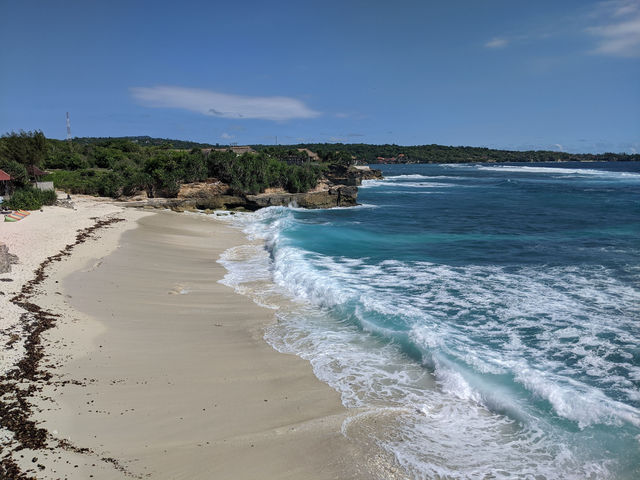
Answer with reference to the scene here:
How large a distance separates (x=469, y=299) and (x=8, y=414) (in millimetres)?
10872

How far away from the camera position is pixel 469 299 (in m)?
12.3

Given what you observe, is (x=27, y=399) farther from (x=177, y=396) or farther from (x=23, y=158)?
(x=23, y=158)

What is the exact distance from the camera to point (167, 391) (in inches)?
274

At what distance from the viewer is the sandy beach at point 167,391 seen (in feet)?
17.3

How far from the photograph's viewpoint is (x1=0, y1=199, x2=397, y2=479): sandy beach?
5.26 metres

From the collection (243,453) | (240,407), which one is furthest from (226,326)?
(243,453)

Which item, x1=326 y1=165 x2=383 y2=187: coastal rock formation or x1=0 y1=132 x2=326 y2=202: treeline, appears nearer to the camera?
x1=0 y1=132 x2=326 y2=202: treeline

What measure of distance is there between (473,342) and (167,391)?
20.9 ft

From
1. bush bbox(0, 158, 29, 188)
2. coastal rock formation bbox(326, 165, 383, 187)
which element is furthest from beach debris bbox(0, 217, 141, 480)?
coastal rock formation bbox(326, 165, 383, 187)

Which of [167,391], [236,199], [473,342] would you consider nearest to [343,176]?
[236,199]

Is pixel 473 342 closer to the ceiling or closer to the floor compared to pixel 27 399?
closer to the floor

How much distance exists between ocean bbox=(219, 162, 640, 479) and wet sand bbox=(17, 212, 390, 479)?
61 centimetres

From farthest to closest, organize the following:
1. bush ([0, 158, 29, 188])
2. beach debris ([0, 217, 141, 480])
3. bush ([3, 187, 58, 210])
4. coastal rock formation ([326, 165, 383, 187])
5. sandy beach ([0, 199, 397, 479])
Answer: coastal rock formation ([326, 165, 383, 187]) → bush ([0, 158, 29, 188]) → bush ([3, 187, 58, 210]) → sandy beach ([0, 199, 397, 479]) → beach debris ([0, 217, 141, 480])

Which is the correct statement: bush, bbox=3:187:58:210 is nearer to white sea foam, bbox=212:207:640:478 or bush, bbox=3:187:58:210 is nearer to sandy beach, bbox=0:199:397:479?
sandy beach, bbox=0:199:397:479
